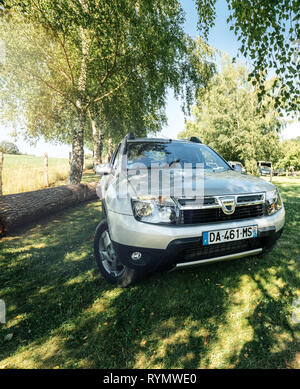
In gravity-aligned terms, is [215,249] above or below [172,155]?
below

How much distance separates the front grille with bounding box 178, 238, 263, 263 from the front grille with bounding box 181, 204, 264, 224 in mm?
240

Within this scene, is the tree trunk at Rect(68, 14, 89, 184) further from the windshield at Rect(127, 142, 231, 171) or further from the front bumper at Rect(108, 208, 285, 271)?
the front bumper at Rect(108, 208, 285, 271)

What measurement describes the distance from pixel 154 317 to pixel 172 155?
2.25 metres

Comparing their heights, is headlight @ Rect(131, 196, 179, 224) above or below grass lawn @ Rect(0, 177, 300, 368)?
above

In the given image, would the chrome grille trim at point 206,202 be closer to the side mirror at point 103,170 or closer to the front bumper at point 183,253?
the front bumper at point 183,253

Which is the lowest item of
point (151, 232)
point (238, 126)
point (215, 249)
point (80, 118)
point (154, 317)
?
point (154, 317)

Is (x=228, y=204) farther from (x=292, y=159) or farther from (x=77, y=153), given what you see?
(x=292, y=159)

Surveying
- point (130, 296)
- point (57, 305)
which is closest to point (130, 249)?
point (130, 296)

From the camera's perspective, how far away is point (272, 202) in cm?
249

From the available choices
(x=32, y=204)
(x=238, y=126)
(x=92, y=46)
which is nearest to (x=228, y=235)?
(x=32, y=204)

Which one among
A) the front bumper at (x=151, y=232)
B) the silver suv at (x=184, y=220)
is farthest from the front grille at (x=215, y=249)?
the front bumper at (x=151, y=232)

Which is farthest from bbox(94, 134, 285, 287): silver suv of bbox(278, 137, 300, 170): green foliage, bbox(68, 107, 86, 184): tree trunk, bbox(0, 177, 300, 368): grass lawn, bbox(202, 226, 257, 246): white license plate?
bbox(278, 137, 300, 170): green foliage

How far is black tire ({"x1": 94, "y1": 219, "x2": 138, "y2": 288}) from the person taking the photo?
7.27 feet
